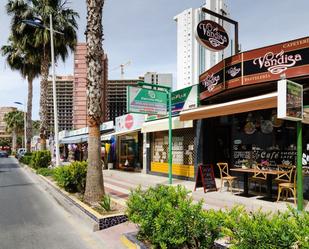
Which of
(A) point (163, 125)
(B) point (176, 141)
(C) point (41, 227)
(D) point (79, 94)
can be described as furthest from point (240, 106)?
(D) point (79, 94)

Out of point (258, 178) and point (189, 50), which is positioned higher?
point (189, 50)

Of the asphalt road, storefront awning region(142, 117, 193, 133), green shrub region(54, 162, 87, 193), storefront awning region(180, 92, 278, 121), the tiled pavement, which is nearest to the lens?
the asphalt road

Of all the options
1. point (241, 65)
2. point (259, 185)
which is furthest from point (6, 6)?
point (259, 185)

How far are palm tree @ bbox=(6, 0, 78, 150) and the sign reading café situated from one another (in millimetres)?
15123

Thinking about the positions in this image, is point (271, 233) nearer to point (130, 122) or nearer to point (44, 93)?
point (130, 122)

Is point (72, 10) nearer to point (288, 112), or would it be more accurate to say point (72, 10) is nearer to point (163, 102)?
point (163, 102)

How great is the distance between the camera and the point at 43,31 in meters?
23.4

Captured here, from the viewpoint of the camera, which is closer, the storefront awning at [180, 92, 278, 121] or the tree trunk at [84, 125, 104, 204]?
the storefront awning at [180, 92, 278, 121]

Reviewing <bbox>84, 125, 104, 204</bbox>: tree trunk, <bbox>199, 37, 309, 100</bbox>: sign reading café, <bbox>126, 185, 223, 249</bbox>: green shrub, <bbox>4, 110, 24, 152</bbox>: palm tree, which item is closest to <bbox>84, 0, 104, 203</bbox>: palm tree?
<bbox>84, 125, 104, 204</bbox>: tree trunk

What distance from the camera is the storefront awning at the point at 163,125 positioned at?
15.0m

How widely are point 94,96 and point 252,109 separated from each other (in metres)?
4.36

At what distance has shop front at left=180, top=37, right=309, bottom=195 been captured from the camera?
938 cm

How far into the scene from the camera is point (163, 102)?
14.8 m

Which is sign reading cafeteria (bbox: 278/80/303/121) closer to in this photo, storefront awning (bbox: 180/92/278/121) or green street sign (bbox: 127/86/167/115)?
storefront awning (bbox: 180/92/278/121)
